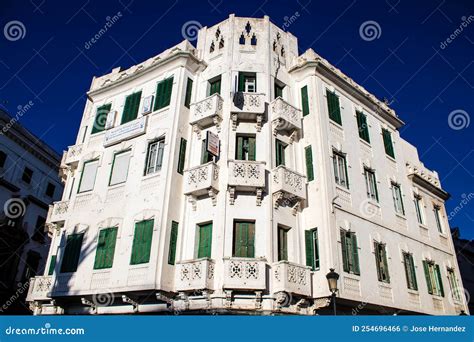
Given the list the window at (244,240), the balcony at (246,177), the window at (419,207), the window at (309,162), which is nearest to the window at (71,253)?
the window at (244,240)

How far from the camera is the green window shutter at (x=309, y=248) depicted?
1492 centimetres

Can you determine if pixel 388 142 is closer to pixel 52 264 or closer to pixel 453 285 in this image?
pixel 453 285

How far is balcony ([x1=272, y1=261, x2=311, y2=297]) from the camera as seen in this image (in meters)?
13.4

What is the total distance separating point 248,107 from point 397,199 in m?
10.0

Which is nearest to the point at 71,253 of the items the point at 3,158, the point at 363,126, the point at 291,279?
the point at 291,279

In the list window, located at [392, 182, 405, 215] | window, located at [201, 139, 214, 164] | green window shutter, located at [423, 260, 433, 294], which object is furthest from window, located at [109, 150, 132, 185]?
green window shutter, located at [423, 260, 433, 294]

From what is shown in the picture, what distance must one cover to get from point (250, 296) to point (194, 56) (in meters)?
12.0

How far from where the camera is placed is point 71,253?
17.1 m

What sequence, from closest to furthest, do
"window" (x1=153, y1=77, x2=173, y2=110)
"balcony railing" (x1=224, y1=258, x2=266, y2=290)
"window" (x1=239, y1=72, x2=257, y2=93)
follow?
1. "balcony railing" (x1=224, y1=258, x2=266, y2=290)
2. "window" (x1=239, y1=72, x2=257, y2=93)
3. "window" (x1=153, y1=77, x2=173, y2=110)

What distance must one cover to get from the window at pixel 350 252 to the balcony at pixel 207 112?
23.6ft

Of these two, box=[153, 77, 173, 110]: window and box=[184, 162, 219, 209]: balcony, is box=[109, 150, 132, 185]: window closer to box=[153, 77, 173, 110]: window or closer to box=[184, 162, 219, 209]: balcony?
box=[153, 77, 173, 110]: window

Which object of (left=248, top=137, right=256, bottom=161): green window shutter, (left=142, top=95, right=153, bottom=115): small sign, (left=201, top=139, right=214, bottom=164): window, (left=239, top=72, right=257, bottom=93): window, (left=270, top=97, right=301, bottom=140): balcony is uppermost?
(left=239, top=72, right=257, bottom=93): window

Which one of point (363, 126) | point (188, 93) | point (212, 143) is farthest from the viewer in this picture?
point (363, 126)

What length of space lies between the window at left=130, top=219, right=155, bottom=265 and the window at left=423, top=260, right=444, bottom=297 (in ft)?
46.1
